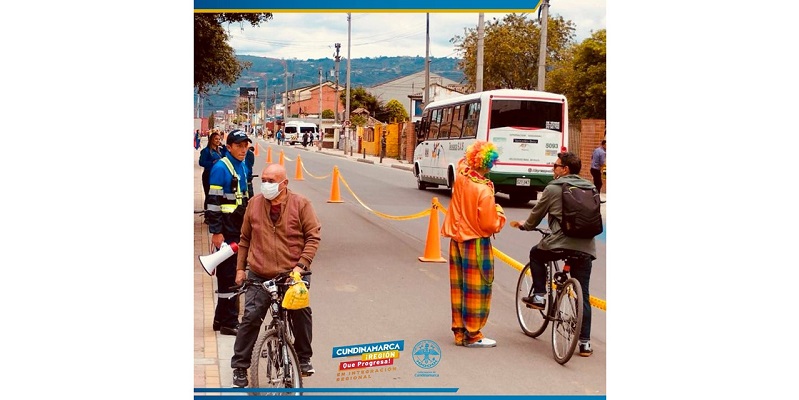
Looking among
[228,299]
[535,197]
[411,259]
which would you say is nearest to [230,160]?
[228,299]

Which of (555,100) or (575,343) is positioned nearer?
(575,343)

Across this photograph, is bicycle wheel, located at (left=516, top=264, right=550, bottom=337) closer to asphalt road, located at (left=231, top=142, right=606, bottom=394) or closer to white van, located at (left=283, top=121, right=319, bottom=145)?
asphalt road, located at (left=231, top=142, right=606, bottom=394)

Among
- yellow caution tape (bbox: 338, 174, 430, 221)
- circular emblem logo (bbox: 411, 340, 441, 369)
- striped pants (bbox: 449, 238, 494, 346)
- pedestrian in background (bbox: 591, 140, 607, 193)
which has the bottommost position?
circular emblem logo (bbox: 411, 340, 441, 369)

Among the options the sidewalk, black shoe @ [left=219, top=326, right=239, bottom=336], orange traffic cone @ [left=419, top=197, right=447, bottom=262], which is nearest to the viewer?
the sidewalk

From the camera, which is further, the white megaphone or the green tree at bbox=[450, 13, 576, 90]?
the green tree at bbox=[450, 13, 576, 90]

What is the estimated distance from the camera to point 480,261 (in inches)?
300

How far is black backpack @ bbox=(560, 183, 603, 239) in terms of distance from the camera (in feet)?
24.4

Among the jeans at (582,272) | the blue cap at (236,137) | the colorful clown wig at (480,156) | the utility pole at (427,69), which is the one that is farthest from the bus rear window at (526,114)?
the blue cap at (236,137)

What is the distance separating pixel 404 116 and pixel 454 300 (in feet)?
17.5

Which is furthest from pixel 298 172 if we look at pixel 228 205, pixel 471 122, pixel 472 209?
pixel 471 122

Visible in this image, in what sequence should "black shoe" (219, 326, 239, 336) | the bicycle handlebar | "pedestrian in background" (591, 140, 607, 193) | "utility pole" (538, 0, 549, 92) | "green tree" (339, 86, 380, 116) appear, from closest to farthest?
the bicycle handlebar < "utility pole" (538, 0, 549, 92) < "pedestrian in background" (591, 140, 607, 193) < "black shoe" (219, 326, 239, 336) < "green tree" (339, 86, 380, 116)

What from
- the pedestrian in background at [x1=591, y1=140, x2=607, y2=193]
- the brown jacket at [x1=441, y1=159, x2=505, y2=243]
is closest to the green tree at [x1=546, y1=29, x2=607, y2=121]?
the pedestrian in background at [x1=591, y1=140, x2=607, y2=193]

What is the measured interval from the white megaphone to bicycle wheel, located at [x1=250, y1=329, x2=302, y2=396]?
2.64 ft

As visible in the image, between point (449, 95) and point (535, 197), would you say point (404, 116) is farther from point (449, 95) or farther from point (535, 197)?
point (535, 197)
